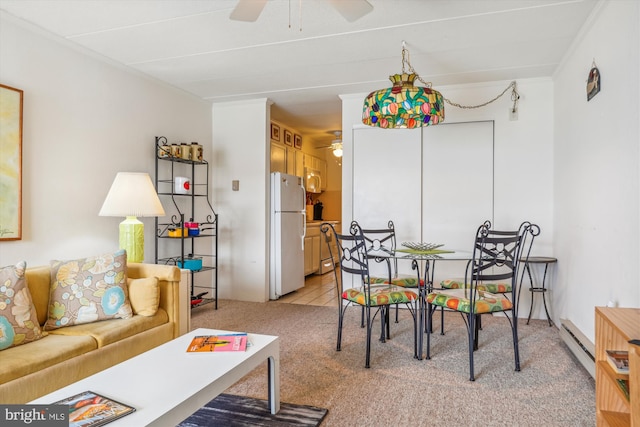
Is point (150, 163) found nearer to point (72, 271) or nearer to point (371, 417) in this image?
point (72, 271)

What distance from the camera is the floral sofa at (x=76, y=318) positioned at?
1889mm

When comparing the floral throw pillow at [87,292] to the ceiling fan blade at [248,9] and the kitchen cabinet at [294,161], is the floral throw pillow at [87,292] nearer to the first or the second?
the ceiling fan blade at [248,9]

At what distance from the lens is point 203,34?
3.00 m

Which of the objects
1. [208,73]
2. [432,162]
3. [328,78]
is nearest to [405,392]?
[432,162]

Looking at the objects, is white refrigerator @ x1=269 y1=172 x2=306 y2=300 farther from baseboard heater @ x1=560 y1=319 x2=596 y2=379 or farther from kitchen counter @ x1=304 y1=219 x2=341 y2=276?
baseboard heater @ x1=560 y1=319 x2=596 y2=379

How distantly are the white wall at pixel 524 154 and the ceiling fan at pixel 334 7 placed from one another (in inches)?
99.0

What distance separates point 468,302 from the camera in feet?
8.61

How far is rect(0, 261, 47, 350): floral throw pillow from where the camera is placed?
→ 1.99 metres

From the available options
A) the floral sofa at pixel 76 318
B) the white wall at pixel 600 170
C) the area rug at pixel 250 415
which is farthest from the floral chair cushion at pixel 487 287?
the floral sofa at pixel 76 318

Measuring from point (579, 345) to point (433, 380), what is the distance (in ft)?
3.62

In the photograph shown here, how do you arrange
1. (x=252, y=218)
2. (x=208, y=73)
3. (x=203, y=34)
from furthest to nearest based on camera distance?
(x=252, y=218) < (x=208, y=73) < (x=203, y=34)

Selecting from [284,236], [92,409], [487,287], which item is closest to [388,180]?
[284,236]

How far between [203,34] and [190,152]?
5.01 feet

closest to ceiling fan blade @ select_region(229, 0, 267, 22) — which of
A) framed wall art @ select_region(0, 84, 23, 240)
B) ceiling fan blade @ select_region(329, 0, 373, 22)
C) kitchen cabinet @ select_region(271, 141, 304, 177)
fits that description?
ceiling fan blade @ select_region(329, 0, 373, 22)
